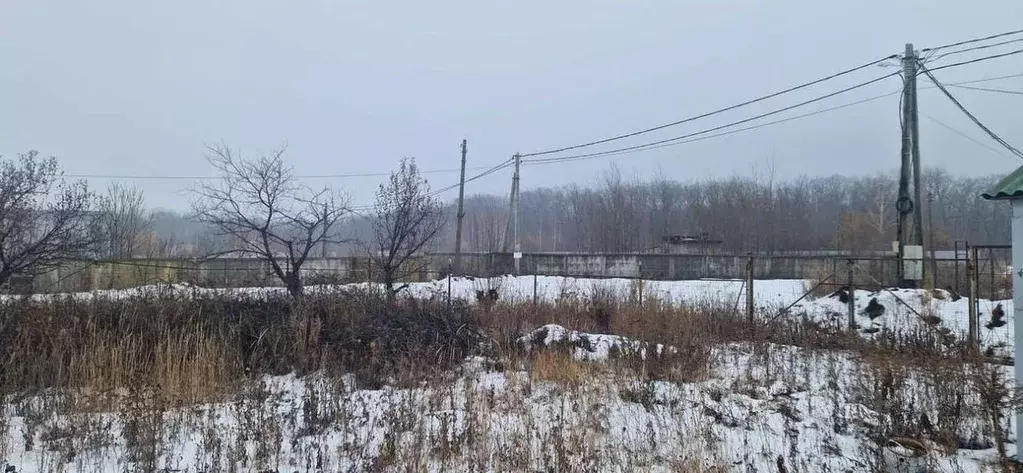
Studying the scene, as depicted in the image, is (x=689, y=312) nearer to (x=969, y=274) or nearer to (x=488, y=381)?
(x=969, y=274)

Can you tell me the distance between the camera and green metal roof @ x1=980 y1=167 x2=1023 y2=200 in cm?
451

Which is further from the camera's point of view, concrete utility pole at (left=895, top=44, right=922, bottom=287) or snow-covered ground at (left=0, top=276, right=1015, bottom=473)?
concrete utility pole at (left=895, top=44, right=922, bottom=287)

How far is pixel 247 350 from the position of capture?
8273 mm

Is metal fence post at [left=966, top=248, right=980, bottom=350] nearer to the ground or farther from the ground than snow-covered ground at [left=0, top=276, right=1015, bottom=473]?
farther from the ground

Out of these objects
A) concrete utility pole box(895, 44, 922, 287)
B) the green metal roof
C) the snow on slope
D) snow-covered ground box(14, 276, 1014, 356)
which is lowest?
the snow on slope

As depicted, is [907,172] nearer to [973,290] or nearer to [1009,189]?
[973,290]

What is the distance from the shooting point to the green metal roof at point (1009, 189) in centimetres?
451

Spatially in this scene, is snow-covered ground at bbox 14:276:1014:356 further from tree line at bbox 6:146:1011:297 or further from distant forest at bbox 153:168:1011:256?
distant forest at bbox 153:168:1011:256

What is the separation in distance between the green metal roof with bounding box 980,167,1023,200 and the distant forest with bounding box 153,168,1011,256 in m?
39.4

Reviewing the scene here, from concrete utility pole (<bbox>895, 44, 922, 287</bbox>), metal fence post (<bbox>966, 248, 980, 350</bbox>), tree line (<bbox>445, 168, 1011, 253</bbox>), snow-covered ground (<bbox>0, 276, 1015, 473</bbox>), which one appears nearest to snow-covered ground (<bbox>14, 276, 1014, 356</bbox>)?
metal fence post (<bbox>966, 248, 980, 350</bbox>)

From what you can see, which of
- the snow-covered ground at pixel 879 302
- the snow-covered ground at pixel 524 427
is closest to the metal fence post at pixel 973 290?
the snow-covered ground at pixel 879 302

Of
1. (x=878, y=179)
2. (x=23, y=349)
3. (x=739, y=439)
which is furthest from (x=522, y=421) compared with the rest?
(x=878, y=179)

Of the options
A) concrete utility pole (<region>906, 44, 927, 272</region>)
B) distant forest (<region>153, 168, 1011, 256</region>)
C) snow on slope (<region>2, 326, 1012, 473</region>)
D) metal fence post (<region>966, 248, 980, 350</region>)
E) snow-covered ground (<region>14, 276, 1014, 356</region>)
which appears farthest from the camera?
distant forest (<region>153, 168, 1011, 256</region>)

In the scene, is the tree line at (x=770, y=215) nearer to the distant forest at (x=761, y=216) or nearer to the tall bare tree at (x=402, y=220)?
the distant forest at (x=761, y=216)
